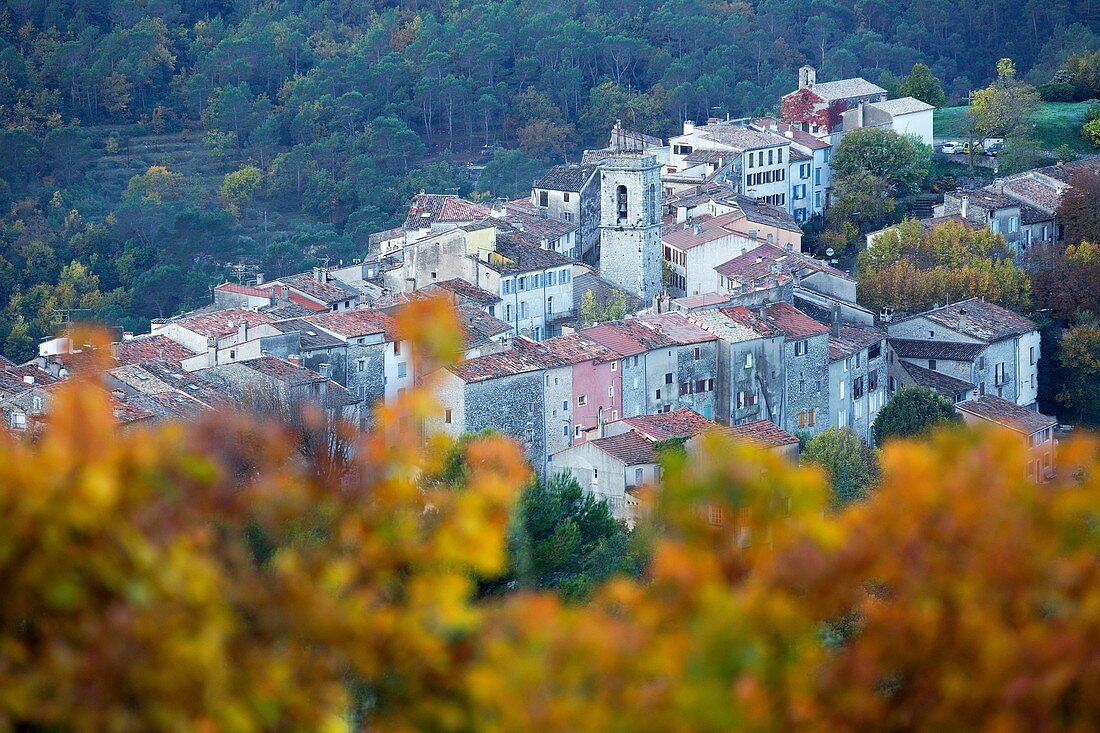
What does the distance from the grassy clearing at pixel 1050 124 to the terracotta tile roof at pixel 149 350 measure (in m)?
30.1

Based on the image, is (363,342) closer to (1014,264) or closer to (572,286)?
(572,286)

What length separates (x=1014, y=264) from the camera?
44062 millimetres

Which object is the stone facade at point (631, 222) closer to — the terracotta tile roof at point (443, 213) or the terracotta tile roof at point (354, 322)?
the terracotta tile roof at point (443, 213)

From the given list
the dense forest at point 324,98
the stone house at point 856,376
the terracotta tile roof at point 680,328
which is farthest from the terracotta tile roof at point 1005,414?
the dense forest at point 324,98

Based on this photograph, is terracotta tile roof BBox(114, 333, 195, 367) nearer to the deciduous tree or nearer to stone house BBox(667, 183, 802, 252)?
the deciduous tree

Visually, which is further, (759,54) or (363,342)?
(759,54)

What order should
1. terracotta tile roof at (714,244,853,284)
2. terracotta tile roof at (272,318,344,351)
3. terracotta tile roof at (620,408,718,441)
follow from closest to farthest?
1. terracotta tile roof at (620,408,718,441)
2. terracotta tile roof at (272,318,344,351)
3. terracotta tile roof at (714,244,853,284)

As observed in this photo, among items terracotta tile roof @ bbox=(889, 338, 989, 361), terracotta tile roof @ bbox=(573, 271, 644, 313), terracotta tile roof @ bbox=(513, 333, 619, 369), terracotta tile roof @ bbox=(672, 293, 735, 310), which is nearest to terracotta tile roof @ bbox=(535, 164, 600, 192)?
terracotta tile roof @ bbox=(573, 271, 644, 313)

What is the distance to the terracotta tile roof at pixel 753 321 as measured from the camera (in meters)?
32.6

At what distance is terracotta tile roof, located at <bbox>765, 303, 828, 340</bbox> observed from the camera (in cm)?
3294

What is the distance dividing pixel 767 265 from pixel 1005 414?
20.4 feet

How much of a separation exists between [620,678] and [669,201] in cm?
3894

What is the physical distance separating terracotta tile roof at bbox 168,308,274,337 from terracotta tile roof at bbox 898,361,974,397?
12.5 metres

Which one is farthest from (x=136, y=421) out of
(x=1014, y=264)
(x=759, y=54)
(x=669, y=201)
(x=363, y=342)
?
(x=759, y=54)
